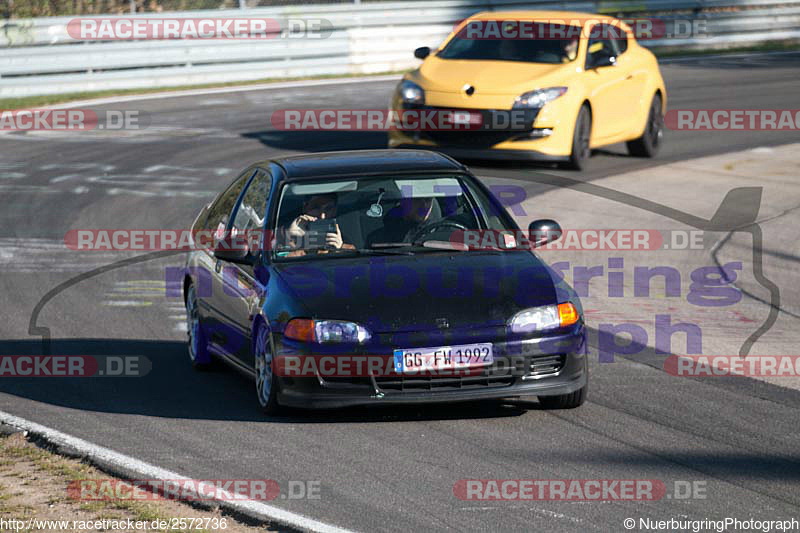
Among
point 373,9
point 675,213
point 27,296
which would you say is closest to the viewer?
point 27,296

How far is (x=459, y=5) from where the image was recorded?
2756cm

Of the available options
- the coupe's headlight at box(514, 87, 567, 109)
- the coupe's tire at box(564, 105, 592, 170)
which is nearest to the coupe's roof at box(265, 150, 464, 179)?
the coupe's headlight at box(514, 87, 567, 109)

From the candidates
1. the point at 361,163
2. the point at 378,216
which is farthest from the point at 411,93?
the point at 378,216

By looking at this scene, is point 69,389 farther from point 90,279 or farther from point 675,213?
point 675,213

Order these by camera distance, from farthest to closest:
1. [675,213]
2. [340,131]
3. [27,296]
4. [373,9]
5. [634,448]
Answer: [373,9]
[340,131]
[675,213]
[27,296]
[634,448]

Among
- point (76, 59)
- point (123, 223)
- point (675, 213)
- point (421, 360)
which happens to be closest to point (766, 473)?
point (421, 360)

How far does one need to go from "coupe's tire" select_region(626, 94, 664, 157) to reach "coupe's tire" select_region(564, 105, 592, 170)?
1.47m

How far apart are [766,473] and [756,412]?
119cm

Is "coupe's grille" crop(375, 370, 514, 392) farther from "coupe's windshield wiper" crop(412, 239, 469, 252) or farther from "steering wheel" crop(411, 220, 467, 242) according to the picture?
"steering wheel" crop(411, 220, 467, 242)

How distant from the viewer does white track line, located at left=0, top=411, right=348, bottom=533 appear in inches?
223

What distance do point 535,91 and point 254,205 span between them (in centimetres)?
737

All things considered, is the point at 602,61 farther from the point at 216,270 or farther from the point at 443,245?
the point at 443,245

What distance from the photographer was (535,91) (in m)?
15.2

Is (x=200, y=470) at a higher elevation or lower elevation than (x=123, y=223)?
higher
